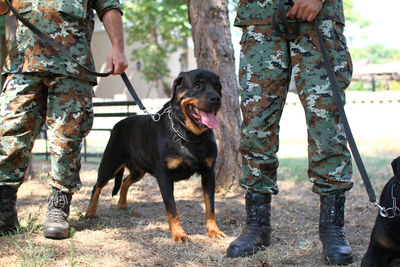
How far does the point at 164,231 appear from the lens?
3355 millimetres

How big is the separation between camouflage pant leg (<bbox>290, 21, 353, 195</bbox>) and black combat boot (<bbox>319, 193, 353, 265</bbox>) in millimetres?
73

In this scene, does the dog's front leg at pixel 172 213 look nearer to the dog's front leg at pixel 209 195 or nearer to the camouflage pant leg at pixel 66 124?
the dog's front leg at pixel 209 195

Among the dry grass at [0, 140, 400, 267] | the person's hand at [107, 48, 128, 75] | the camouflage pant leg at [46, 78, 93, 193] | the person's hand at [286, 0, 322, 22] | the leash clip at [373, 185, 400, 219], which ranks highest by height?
the person's hand at [286, 0, 322, 22]

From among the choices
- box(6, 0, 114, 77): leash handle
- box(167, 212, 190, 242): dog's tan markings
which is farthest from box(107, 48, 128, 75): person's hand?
box(167, 212, 190, 242): dog's tan markings

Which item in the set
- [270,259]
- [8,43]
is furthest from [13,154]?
[8,43]

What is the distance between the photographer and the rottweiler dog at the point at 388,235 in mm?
2053

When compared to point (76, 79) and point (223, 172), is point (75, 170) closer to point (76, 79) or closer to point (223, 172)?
point (76, 79)

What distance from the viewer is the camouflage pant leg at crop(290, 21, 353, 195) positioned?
2.48 metres

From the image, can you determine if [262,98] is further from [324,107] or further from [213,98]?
[213,98]

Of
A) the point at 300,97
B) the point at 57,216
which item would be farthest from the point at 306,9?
the point at 57,216

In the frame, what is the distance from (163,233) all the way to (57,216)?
0.85 metres

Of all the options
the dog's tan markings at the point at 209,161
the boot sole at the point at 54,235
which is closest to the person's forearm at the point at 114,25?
the dog's tan markings at the point at 209,161

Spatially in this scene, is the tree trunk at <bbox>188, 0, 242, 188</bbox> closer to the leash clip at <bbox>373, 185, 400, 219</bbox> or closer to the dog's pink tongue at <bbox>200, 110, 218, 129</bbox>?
the dog's pink tongue at <bbox>200, 110, 218, 129</bbox>

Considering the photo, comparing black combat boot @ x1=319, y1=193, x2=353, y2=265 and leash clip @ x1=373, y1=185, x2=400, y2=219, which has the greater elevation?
leash clip @ x1=373, y1=185, x2=400, y2=219
